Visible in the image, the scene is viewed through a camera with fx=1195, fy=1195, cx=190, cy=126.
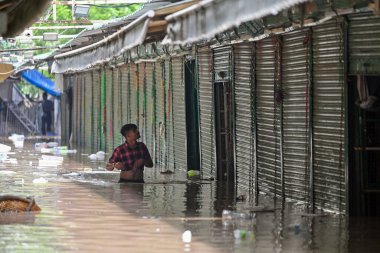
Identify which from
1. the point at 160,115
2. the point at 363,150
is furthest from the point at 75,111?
the point at 363,150

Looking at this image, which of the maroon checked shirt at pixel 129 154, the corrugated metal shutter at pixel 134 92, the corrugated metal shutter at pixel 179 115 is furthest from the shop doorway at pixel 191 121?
the corrugated metal shutter at pixel 134 92

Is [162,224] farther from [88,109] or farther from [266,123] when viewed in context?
[88,109]

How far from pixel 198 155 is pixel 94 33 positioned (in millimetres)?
5374

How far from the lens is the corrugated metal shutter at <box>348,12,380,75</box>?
13.9 metres

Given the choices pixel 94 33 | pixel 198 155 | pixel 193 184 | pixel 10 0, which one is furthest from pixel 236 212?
pixel 94 33

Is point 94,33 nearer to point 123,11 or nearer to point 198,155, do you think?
point 198,155

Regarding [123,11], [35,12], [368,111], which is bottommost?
[368,111]

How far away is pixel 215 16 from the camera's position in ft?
37.7

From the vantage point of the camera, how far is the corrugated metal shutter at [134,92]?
31669mm

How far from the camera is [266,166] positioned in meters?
19.0

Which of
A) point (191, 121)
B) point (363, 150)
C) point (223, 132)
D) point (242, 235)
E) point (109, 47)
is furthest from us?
point (191, 121)

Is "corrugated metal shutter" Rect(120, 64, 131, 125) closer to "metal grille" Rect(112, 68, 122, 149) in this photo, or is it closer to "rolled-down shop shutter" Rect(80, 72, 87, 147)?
"metal grille" Rect(112, 68, 122, 149)

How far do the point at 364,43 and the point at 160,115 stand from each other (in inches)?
569

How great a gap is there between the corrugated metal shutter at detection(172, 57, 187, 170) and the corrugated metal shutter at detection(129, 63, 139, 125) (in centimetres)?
495
